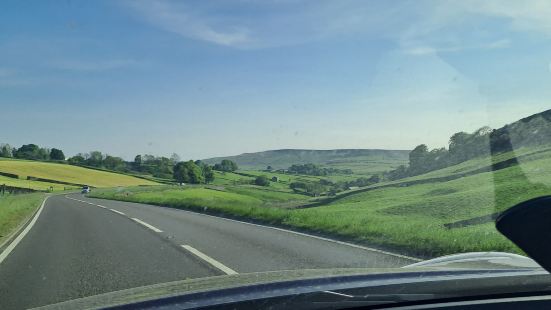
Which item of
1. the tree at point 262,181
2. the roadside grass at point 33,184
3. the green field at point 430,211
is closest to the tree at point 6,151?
the roadside grass at point 33,184

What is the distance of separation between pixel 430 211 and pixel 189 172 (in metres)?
68.8

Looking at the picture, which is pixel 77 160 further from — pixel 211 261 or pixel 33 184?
pixel 211 261

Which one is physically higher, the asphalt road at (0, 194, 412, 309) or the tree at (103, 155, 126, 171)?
the tree at (103, 155, 126, 171)

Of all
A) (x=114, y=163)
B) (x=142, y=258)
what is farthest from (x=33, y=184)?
(x=142, y=258)

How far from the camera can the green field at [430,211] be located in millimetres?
10727

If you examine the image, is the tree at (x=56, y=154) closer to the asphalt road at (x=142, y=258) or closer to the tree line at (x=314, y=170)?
the tree line at (x=314, y=170)

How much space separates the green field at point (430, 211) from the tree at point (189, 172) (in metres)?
50.5

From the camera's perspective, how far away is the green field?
10727mm

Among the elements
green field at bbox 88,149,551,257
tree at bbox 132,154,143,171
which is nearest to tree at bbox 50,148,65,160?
tree at bbox 132,154,143,171

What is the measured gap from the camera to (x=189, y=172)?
294 ft

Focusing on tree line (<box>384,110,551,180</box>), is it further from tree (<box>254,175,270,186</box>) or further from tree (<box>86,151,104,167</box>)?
tree (<box>86,151,104,167</box>)

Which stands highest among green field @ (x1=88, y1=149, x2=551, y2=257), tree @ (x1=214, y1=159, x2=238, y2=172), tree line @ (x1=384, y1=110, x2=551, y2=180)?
tree @ (x1=214, y1=159, x2=238, y2=172)

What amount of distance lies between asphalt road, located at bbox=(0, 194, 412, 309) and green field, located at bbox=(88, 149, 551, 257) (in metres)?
1.28

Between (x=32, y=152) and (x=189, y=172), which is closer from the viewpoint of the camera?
(x=189, y=172)
